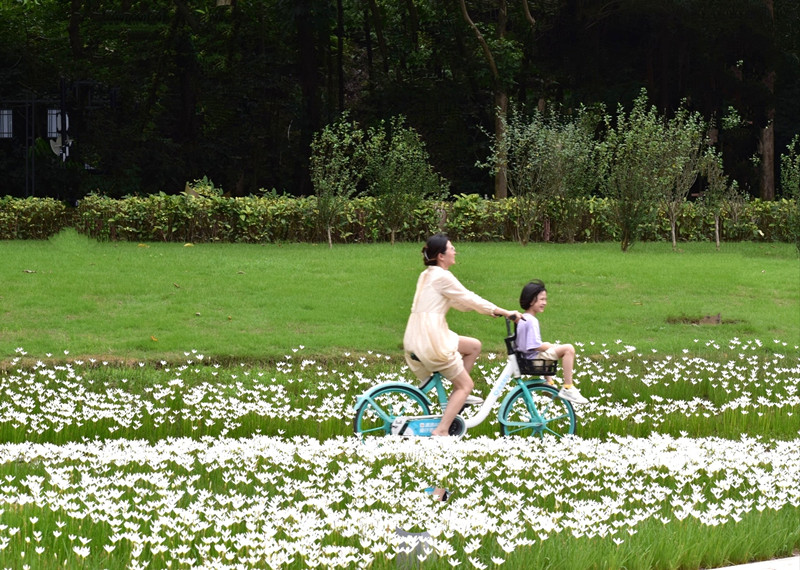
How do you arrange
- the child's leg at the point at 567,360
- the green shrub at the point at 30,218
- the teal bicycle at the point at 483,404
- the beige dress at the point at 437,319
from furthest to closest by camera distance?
the green shrub at the point at 30,218 → the child's leg at the point at 567,360 → the teal bicycle at the point at 483,404 → the beige dress at the point at 437,319

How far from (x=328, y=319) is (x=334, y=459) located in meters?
7.83

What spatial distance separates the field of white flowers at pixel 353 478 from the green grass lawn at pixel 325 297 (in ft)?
7.17

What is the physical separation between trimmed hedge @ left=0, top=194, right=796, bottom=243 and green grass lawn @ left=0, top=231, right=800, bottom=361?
1781 millimetres

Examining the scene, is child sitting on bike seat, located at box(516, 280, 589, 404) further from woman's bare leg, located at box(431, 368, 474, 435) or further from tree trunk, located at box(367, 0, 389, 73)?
tree trunk, located at box(367, 0, 389, 73)

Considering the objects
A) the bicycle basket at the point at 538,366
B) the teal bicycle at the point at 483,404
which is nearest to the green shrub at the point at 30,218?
the teal bicycle at the point at 483,404

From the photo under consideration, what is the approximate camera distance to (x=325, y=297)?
17047 millimetres

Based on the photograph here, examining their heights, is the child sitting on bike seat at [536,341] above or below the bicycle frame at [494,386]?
above

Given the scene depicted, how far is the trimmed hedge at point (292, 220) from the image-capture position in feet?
86.4

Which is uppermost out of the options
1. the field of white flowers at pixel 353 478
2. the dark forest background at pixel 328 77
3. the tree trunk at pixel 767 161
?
the dark forest background at pixel 328 77

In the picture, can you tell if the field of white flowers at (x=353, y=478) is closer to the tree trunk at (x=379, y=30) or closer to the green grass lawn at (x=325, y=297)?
the green grass lawn at (x=325, y=297)

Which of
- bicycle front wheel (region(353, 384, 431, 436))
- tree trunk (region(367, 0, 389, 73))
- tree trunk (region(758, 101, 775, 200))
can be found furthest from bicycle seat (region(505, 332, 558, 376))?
tree trunk (region(367, 0, 389, 73))

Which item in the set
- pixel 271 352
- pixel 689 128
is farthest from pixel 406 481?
pixel 689 128

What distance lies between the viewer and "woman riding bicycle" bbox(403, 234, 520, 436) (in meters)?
7.94

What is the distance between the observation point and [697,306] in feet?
56.0
